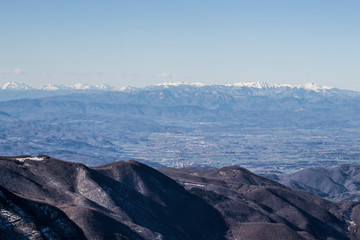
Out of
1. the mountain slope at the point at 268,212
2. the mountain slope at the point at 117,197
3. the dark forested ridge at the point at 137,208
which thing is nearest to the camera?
the dark forested ridge at the point at 137,208

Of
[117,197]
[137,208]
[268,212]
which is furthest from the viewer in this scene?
[268,212]

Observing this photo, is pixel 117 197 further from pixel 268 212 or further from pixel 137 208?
pixel 268 212

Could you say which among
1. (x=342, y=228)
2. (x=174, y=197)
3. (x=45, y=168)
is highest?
(x=45, y=168)

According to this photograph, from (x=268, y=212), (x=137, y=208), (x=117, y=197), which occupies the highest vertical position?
(x=117, y=197)

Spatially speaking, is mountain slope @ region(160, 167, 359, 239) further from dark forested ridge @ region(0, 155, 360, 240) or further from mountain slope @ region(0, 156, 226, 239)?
mountain slope @ region(0, 156, 226, 239)

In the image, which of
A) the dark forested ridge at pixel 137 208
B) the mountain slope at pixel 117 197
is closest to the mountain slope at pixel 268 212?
the dark forested ridge at pixel 137 208

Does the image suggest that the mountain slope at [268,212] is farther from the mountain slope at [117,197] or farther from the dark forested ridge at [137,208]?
the mountain slope at [117,197]

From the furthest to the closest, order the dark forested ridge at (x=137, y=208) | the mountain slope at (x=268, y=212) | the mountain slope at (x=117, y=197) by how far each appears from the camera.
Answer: the mountain slope at (x=268, y=212), the mountain slope at (x=117, y=197), the dark forested ridge at (x=137, y=208)

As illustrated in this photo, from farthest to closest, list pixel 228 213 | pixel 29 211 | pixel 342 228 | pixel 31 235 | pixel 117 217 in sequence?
1. pixel 342 228
2. pixel 228 213
3. pixel 117 217
4. pixel 29 211
5. pixel 31 235

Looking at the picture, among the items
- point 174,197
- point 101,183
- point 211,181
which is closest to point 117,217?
point 101,183

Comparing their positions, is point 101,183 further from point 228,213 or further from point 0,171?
point 228,213

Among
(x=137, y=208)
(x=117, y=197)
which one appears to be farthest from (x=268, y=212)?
(x=117, y=197)
